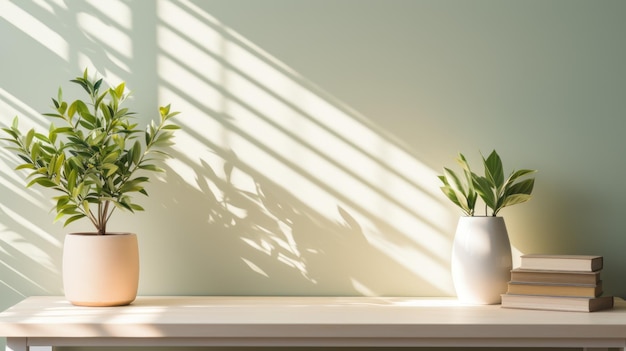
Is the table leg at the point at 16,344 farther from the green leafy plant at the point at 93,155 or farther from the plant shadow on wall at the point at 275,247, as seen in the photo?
the plant shadow on wall at the point at 275,247

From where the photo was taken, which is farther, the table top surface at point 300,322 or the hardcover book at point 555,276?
the hardcover book at point 555,276

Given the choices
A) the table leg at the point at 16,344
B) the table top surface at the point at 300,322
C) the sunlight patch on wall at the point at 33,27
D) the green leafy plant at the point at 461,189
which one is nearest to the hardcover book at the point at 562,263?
the table top surface at the point at 300,322

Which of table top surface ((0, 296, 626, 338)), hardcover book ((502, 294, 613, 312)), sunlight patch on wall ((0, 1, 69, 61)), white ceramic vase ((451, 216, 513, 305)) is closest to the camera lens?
table top surface ((0, 296, 626, 338))

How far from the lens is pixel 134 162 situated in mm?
2412

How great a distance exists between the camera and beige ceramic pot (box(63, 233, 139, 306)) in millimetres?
2260

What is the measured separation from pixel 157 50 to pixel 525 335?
1.40 m

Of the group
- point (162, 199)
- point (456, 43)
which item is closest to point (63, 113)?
point (162, 199)

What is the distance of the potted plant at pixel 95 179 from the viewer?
226 centimetres

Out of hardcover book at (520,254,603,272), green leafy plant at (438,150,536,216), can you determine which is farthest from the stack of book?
green leafy plant at (438,150,536,216)

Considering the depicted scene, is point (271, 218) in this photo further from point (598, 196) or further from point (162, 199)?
point (598, 196)

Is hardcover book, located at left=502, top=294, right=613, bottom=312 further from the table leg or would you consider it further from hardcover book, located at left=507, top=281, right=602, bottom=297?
the table leg

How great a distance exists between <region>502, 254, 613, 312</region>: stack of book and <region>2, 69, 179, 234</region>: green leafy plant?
43.4 inches

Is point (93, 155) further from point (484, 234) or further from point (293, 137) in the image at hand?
point (484, 234)

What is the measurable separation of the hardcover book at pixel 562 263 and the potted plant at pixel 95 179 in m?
1.11
